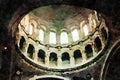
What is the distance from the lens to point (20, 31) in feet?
78.2

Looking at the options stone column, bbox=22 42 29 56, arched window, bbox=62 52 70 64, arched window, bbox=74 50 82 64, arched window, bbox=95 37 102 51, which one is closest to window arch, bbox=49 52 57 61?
arched window, bbox=62 52 70 64

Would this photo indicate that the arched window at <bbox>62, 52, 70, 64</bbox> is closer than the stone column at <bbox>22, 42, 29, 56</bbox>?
No

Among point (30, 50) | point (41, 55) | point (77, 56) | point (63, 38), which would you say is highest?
point (63, 38)

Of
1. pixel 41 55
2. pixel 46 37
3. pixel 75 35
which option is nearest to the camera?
pixel 41 55

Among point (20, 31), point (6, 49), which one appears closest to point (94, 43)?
point (20, 31)

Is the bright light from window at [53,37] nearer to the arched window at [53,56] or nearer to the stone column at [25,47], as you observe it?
the arched window at [53,56]

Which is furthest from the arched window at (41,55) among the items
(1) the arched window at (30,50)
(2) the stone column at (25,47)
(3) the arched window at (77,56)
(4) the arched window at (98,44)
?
(4) the arched window at (98,44)

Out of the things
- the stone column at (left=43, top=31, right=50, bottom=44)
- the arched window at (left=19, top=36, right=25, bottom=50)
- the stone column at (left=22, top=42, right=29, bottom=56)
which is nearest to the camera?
the arched window at (left=19, top=36, right=25, bottom=50)

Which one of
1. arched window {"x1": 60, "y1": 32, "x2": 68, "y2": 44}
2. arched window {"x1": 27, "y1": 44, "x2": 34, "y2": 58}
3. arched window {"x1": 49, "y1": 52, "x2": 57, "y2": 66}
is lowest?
arched window {"x1": 49, "y1": 52, "x2": 57, "y2": 66}

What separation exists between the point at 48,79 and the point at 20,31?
440cm

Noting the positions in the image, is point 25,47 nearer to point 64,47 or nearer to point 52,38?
point 52,38

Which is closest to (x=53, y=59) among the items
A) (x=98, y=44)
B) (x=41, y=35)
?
(x=41, y=35)

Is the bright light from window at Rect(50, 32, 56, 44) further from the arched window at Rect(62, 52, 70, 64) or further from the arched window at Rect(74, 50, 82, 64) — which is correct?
the arched window at Rect(74, 50, 82, 64)

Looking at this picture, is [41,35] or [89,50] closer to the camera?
[89,50]
